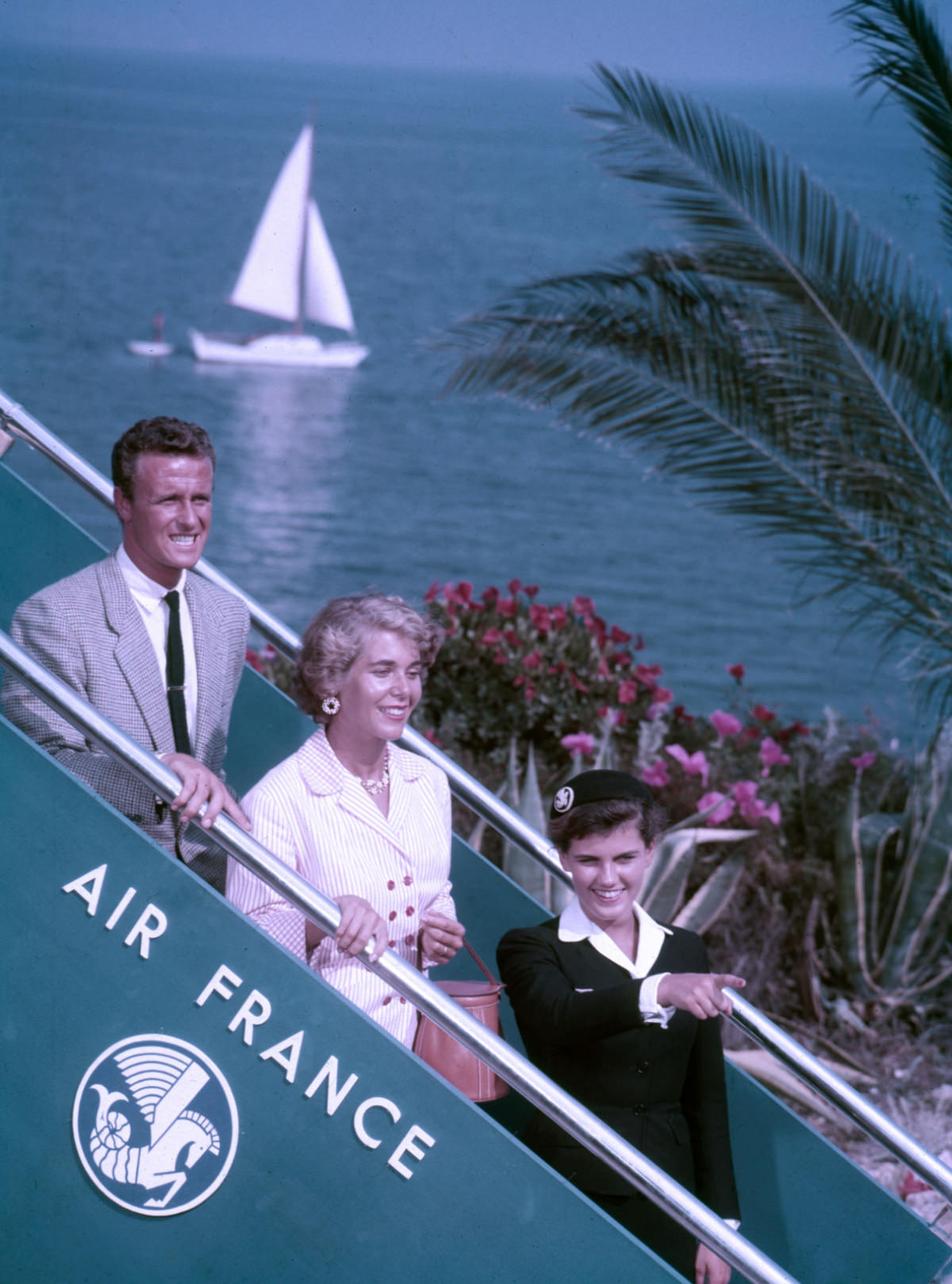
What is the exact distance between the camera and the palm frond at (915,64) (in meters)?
5.10

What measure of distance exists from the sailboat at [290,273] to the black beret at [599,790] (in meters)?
10.2

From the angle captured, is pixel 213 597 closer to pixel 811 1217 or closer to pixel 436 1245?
pixel 436 1245

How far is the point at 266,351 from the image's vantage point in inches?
662

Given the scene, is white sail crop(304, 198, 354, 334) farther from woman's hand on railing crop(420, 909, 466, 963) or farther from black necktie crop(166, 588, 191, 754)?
woman's hand on railing crop(420, 909, 466, 963)

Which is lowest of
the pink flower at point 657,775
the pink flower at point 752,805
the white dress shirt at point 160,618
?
the pink flower at point 657,775

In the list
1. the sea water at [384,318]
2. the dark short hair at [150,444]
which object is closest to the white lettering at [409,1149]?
the dark short hair at [150,444]

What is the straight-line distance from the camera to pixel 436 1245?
97.4 inches

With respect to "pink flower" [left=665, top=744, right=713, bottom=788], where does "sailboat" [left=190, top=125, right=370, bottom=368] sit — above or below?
above

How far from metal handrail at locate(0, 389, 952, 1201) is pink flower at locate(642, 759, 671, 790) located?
8.31 feet

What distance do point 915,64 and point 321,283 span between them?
32.1ft

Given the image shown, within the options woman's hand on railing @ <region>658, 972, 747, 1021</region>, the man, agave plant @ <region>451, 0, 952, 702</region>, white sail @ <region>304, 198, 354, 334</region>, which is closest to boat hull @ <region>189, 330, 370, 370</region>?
white sail @ <region>304, 198, 354, 334</region>

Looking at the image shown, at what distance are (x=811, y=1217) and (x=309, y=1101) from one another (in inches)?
50.9

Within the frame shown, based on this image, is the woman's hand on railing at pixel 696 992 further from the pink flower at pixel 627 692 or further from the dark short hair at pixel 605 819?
the pink flower at pixel 627 692

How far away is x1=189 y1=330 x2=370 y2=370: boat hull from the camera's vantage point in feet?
54.9
